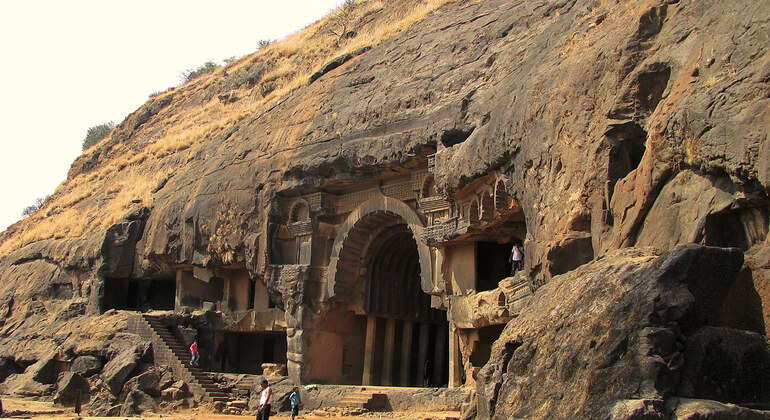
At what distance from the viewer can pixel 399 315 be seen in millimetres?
22469

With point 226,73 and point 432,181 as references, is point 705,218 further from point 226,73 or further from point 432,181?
point 226,73

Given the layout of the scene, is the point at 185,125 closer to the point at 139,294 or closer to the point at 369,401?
the point at 139,294

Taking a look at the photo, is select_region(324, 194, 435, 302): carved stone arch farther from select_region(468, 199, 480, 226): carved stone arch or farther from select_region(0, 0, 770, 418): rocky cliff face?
select_region(468, 199, 480, 226): carved stone arch

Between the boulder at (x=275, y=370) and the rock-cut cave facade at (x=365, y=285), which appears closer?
the rock-cut cave facade at (x=365, y=285)

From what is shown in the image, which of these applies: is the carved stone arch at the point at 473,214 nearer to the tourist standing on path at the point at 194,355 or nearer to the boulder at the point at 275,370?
the boulder at the point at 275,370

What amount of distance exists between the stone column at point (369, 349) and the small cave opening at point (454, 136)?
20.9ft

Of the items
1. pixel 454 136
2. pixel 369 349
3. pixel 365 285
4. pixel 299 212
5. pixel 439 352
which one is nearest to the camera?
pixel 454 136

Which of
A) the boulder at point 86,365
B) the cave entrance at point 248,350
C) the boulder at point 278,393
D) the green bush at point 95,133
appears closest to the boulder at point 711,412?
the boulder at point 278,393

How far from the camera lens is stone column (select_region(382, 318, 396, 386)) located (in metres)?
21.7

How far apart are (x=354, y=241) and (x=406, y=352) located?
3.59 meters

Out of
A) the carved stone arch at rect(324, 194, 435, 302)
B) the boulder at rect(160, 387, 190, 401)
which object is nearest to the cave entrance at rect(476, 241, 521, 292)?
the carved stone arch at rect(324, 194, 435, 302)

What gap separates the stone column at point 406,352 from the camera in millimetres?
21800

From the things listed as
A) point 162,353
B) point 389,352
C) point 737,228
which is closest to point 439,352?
point 389,352

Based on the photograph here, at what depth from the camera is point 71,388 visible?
21.9 metres
